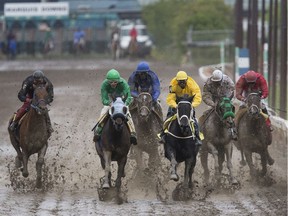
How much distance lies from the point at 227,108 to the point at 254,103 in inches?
23.4

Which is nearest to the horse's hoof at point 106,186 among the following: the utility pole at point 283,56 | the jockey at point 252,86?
the jockey at point 252,86

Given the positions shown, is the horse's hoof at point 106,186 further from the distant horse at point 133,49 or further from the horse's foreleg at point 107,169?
the distant horse at point 133,49

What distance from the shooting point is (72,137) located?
21.8 metres

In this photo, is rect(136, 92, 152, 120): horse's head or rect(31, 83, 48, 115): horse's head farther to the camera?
rect(136, 92, 152, 120): horse's head

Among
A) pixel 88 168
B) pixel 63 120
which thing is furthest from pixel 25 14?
pixel 88 168

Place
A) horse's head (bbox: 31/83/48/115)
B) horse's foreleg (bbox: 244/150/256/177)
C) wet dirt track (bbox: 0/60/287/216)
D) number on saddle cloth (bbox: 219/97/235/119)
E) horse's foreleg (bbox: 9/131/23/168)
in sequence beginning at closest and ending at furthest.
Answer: wet dirt track (bbox: 0/60/287/216) < horse's head (bbox: 31/83/48/115) < number on saddle cloth (bbox: 219/97/235/119) < horse's foreleg (bbox: 9/131/23/168) < horse's foreleg (bbox: 244/150/256/177)

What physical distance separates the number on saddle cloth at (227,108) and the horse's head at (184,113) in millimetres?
→ 890

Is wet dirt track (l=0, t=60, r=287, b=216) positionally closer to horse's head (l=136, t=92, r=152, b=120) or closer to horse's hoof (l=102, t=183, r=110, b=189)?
horse's hoof (l=102, t=183, r=110, b=189)

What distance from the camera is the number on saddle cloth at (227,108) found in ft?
49.5

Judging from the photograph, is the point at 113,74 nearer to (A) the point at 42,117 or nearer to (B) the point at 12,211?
(A) the point at 42,117

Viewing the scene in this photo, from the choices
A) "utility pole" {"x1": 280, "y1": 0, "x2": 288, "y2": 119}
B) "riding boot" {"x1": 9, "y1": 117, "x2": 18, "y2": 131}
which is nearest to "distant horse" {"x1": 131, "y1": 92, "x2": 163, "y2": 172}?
"riding boot" {"x1": 9, "y1": 117, "x2": 18, "y2": 131}

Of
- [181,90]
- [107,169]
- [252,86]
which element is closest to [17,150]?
[107,169]

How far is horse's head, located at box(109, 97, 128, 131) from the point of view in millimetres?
13773

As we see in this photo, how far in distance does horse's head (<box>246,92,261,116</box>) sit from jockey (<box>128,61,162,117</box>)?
5.26 feet
